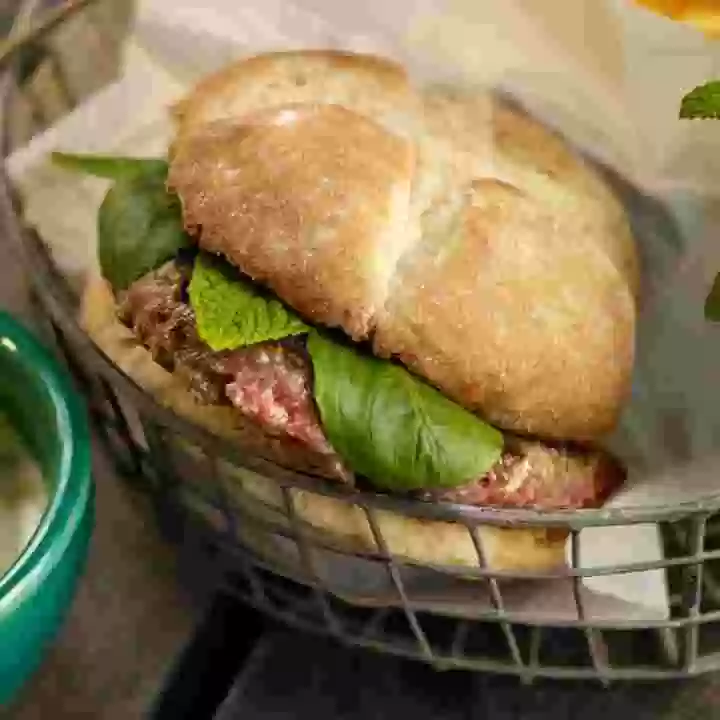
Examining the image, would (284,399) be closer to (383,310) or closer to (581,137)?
(383,310)

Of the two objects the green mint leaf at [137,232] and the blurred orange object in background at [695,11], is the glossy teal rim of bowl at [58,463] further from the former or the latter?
the blurred orange object in background at [695,11]

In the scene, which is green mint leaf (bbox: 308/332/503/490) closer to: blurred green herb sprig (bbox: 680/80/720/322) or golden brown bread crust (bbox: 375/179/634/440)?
golden brown bread crust (bbox: 375/179/634/440)

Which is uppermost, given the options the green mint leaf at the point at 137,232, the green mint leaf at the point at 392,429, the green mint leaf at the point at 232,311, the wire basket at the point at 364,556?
the green mint leaf at the point at 137,232

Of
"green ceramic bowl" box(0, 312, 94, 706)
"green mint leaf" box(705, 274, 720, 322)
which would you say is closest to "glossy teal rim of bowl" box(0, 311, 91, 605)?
"green ceramic bowl" box(0, 312, 94, 706)

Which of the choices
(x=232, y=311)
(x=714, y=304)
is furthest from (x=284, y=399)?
(x=714, y=304)

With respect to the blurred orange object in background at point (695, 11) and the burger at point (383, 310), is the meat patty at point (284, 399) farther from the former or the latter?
the blurred orange object in background at point (695, 11)

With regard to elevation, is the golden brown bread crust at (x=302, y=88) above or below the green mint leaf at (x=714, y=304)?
above

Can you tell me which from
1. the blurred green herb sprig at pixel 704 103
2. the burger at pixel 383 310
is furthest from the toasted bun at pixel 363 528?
the blurred green herb sprig at pixel 704 103
